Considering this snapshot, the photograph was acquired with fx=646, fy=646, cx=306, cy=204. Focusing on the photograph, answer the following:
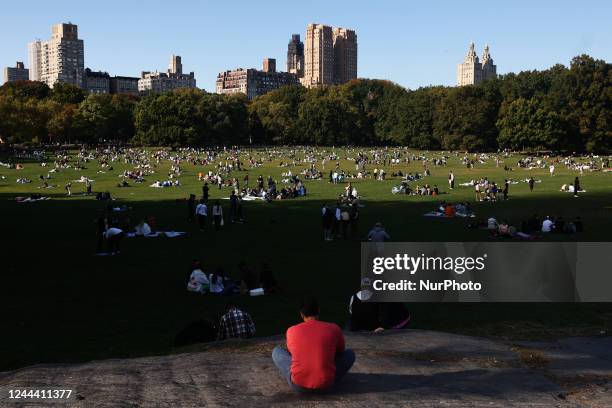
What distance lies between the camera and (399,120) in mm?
125875

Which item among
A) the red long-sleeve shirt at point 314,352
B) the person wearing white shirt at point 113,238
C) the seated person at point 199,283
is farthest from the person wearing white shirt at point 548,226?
the red long-sleeve shirt at point 314,352

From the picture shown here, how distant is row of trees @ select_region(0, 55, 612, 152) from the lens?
87.9m

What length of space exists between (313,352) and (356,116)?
132m

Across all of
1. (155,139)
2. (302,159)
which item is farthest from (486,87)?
(155,139)

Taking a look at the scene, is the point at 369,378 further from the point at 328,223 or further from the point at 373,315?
the point at 328,223

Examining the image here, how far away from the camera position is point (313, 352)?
255 inches

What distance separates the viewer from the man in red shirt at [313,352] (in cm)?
647

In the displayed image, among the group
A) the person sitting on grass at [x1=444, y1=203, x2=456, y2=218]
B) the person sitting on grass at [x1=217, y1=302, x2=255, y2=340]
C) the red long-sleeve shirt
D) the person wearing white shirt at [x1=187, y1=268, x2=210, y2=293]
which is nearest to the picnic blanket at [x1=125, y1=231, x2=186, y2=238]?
the person wearing white shirt at [x1=187, y1=268, x2=210, y2=293]

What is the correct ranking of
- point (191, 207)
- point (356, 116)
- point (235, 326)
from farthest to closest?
point (356, 116) < point (191, 207) < point (235, 326)

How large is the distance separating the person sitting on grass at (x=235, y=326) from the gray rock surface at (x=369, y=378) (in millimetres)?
1367

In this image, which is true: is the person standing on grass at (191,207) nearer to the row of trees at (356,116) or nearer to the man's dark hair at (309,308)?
the man's dark hair at (309,308)

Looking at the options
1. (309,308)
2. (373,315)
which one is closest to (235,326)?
(373,315)

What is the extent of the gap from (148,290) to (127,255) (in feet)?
18.0

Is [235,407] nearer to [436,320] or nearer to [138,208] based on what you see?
[436,320]
